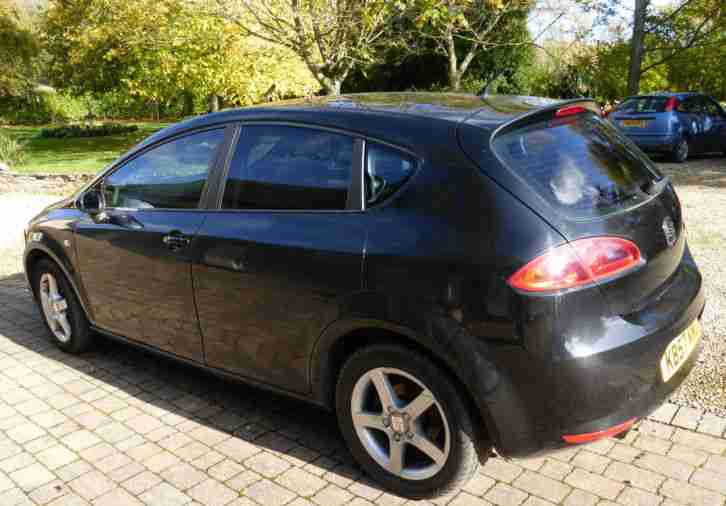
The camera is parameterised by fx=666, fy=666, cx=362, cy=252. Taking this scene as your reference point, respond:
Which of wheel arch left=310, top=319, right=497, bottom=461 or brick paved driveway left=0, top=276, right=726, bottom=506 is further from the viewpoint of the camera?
brick paved driveway left=0, top=276, right=726, bottom=506

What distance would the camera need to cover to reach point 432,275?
2727 mm

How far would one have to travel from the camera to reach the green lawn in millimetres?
19672

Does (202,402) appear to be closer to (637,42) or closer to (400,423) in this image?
(400,423)

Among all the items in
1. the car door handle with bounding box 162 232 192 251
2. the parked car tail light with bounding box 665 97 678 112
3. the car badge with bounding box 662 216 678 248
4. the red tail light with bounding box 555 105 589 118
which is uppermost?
the red tail light with bounding box 555 105 589 118

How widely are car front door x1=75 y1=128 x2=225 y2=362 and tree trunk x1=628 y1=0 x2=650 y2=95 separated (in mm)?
18188

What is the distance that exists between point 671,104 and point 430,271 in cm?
1418

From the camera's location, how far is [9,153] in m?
18.7

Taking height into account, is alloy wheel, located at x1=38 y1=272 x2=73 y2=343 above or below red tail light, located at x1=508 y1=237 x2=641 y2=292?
below

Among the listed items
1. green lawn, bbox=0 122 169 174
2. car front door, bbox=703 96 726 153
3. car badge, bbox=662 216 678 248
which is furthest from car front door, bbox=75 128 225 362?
car front door, bbox=703 96 726 153

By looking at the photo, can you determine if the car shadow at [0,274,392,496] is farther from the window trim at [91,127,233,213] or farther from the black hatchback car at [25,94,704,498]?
the window trim at [91,127,233,213]

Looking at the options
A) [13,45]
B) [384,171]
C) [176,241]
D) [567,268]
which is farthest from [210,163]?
[13,45]

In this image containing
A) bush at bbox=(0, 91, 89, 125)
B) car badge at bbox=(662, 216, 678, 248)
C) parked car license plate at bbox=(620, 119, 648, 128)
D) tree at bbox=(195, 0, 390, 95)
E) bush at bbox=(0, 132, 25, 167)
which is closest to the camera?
car badge at bbox=(662, 216, 678, 248)

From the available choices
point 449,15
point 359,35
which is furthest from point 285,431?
point 359,35

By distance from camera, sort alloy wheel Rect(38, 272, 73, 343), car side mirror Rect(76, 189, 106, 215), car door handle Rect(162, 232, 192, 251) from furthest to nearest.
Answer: alloy wheel Rect(38, 272, 73, 343) < car side mirror Rect(76, 189, 106, 215) < car door handle Rect(162, 232, 192, 251)
